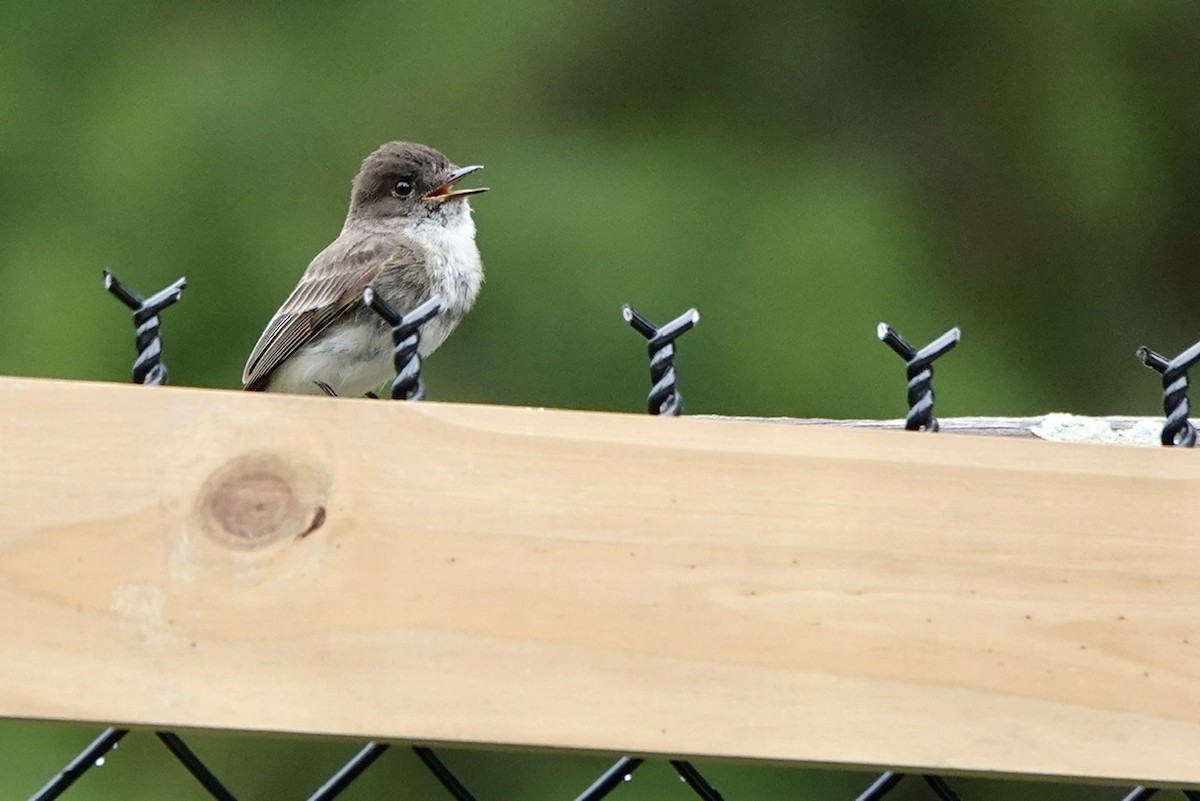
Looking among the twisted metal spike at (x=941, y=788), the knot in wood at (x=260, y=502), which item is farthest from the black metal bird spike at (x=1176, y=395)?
the knot in wood at (x=260, y=502)

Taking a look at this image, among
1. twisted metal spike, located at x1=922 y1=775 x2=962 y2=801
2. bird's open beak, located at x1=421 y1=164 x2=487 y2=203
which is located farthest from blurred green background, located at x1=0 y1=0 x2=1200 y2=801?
twisted metal spike, located at x1=922 y1=775 x2=962 y2=801

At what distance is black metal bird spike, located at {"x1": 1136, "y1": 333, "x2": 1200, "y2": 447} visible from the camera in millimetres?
1960

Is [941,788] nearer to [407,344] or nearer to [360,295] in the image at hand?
[407,344]

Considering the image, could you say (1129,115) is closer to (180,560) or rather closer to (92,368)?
(92,368)

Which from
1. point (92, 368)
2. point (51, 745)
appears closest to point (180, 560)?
point (51, 745)

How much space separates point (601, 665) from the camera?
5.23 feet

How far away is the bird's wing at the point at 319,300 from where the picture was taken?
4188 mm

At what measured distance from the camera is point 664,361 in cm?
197

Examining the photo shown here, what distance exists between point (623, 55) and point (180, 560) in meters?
5.33

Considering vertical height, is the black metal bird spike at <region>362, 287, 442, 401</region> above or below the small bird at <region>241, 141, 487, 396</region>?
below

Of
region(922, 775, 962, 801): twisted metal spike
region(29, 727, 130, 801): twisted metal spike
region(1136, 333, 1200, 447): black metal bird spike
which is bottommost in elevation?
region(922, 775, 962, 801): twisted metal spike

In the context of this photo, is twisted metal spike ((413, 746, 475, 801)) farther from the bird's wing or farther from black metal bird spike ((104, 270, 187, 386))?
the bird's wing

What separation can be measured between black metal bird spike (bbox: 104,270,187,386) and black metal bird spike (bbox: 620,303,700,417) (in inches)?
19.1

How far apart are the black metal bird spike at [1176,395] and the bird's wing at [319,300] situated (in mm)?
2403
